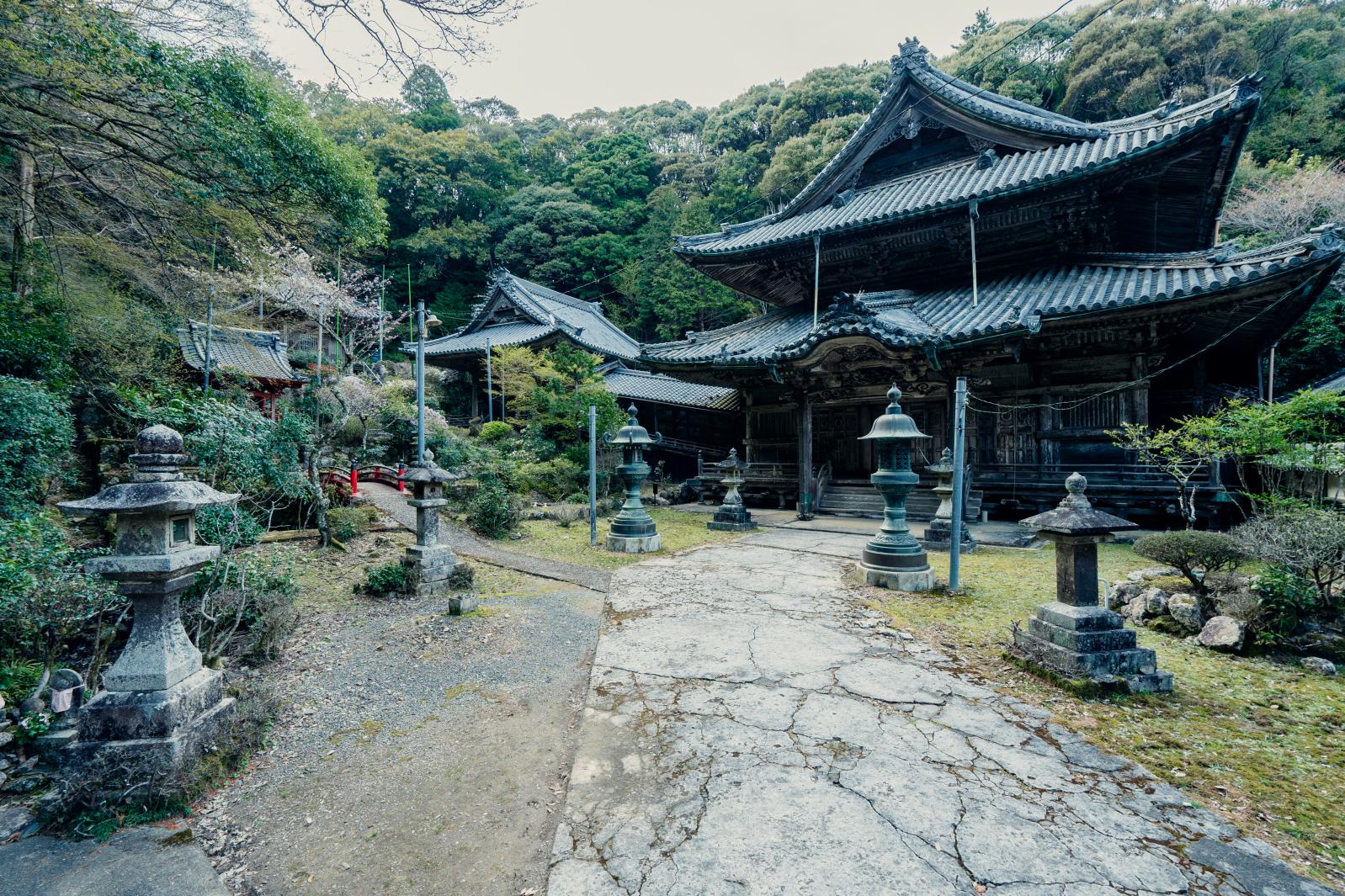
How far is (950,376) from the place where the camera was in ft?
31.4

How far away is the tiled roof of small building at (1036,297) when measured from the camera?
23.0 feet

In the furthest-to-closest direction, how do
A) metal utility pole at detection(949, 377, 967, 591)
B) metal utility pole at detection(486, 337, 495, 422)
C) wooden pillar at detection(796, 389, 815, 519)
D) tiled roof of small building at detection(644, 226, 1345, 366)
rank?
metal utility pole at detection(486, 337, 495, 422)
wooden pillar at detection(796, 389, 815, 519)
tiled roof of small building at detection(644, 226, 1345, 366)
metal utility pole at detection(949, 377, 967, 591)

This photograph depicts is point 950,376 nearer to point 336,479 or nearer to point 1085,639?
point 1085,639

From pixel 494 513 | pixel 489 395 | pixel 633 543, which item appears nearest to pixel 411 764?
pixel 633 543

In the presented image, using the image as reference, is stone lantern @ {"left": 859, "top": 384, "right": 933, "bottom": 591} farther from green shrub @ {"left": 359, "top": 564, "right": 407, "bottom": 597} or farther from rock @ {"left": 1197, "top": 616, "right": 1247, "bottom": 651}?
green shrub @ {"left": 359, "top": 564, "right": 407, "bottom": 597}

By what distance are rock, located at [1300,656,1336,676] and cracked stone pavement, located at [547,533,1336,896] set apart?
2.25 meters

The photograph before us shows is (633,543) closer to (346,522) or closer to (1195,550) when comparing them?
(346,522)

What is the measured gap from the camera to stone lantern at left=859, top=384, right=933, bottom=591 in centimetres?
558

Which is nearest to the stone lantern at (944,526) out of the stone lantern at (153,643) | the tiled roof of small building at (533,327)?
the stone lantern at (153,643)

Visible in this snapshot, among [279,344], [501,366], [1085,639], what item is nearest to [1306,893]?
[1085,639]

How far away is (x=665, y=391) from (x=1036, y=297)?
12256 mm

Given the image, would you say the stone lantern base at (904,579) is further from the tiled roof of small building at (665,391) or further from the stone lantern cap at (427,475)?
the tiled roof of small building at (665,391)

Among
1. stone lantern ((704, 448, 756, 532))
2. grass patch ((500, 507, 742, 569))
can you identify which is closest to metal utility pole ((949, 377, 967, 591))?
grass patch ((500, 507, 742, 569))

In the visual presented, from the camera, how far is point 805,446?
11109 mm
